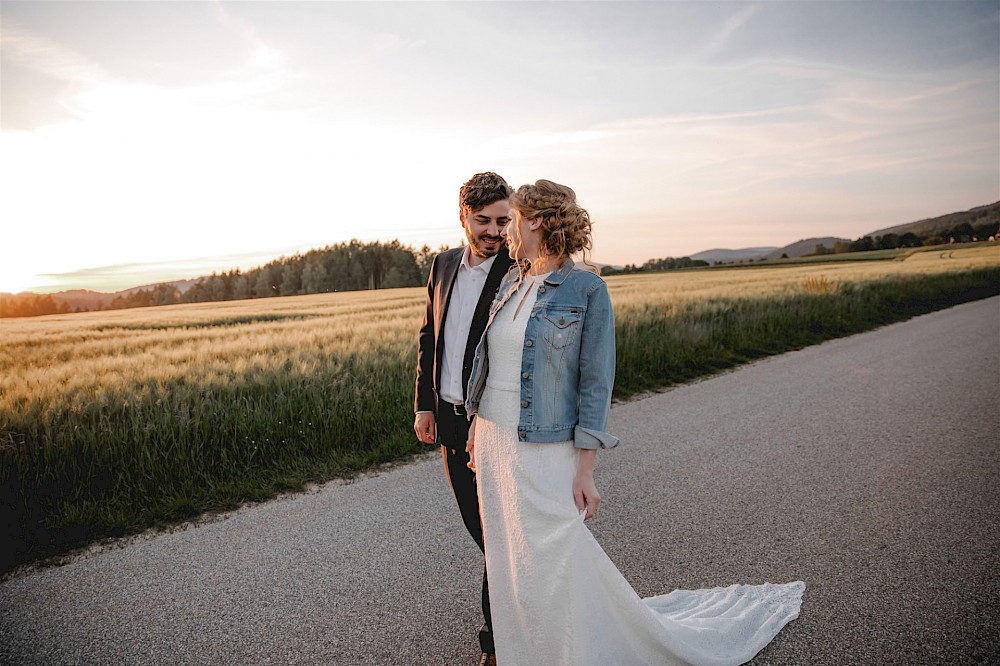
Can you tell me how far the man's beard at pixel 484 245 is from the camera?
2.66 meters

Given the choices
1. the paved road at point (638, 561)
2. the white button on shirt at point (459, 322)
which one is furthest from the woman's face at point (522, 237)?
the paved road at point (638, 561)

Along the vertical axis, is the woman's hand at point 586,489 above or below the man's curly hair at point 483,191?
below

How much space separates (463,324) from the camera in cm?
276

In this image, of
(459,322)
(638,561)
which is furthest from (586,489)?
(638,561)

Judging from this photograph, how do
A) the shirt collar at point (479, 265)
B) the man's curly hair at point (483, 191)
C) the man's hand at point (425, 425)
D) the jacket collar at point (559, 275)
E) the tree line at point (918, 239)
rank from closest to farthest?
the jacket collar at point (559, 275) < the man's curly hair at point (483, 191) < the shirt collar at point (479, 265) < the man's hand at point (425, 425) < the tree line at point (918, 239)

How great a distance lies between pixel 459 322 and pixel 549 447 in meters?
0.86

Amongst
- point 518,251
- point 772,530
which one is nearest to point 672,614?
point 772,530

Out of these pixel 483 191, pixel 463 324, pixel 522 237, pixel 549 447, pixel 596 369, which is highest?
pixel 483 191

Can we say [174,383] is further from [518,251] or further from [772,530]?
[772,530]

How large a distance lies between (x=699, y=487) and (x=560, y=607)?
114 inches

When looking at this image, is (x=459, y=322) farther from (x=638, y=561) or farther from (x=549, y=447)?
(x=638, y=561)

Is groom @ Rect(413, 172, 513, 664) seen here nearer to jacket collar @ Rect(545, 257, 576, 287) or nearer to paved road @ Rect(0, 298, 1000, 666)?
jacket collar @ Rect(545, 257, 576, 287)

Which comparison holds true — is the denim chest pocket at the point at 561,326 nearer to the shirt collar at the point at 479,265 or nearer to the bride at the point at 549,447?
the bride at the point at 549,447

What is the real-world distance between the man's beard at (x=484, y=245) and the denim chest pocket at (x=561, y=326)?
647mm
